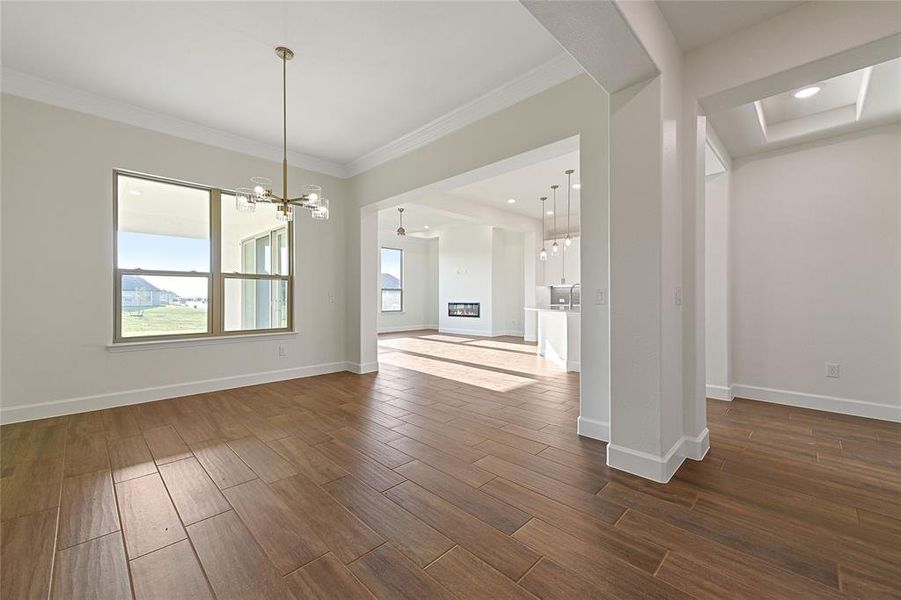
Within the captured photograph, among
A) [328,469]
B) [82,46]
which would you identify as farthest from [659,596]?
[82,46]

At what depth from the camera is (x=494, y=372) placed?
5.19 m

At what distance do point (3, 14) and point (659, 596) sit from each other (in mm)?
4826

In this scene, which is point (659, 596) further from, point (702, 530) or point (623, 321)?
point (623, 321)

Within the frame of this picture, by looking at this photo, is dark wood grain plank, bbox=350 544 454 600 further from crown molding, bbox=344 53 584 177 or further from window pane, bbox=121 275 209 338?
window pane, bbox=121 275 209 338

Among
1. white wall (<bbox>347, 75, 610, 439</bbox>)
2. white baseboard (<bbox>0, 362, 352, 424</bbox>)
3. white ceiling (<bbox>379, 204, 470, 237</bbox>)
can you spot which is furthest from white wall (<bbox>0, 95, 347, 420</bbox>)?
white ceiling (<bbox>379, 204, 470, 237</bbox>)

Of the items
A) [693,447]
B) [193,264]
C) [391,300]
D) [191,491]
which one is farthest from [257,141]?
[391,300]

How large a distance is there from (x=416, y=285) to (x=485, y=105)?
8.90m

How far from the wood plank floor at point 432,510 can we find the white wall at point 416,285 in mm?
8310

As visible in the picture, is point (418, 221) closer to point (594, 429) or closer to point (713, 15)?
point (594, 429)

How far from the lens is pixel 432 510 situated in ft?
6.02

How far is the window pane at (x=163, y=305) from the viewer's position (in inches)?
147

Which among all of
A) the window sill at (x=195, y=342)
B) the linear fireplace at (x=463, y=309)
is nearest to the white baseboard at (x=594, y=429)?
the window sill at (x=195, y=342)

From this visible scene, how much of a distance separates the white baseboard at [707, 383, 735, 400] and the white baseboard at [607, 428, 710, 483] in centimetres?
173

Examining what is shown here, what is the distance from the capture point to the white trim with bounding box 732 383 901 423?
124 inches
